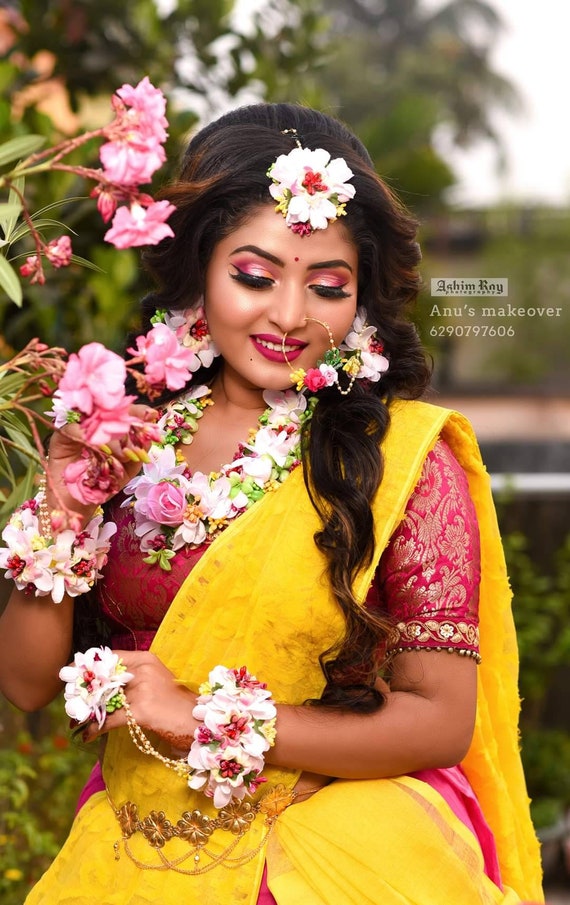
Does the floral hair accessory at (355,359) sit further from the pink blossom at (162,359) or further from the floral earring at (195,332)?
the pink blossom at (162,359)

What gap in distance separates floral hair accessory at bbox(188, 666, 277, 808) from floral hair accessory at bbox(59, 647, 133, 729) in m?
0.14

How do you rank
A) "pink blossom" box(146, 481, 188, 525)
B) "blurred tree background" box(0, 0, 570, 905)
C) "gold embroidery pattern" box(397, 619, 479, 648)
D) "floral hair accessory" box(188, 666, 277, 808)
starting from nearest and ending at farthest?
"floral hair accessory" box(188, 666, 277, 808) → "gold embroidery pattern" box(397, 619, 479, 648) → "pink blossom" box(146, 481, 188, 525) → "blurred tree background" box(0, 0, 570, 905)

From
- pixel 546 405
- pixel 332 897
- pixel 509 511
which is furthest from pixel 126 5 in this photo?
pixel 546 405

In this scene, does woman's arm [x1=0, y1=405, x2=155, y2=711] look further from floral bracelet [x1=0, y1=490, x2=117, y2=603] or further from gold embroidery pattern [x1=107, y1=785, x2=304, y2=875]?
gold embroidery pattern [x1=107, y1=785, x2=304, y2=875]

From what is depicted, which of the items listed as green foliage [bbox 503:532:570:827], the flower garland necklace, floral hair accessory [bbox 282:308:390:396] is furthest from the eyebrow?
green foliage [bbox 503:532:570:827]

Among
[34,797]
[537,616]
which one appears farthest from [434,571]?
[537,616]

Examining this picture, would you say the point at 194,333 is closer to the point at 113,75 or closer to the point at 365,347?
the point at 365,347

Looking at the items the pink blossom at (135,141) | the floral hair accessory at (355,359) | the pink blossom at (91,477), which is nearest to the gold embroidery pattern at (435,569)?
the floral hair accessory at (355,359)

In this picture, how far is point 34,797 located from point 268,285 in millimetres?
2274

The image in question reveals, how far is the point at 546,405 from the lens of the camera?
1512 centimetres

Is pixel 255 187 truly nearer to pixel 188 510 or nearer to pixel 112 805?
pixel 188 510

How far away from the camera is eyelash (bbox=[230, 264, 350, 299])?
2.06m

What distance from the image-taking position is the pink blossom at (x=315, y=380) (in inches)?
82.2

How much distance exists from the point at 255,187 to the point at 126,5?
3044 mm
